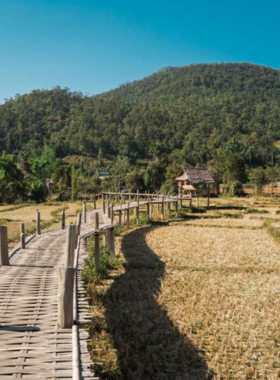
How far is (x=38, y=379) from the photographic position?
366 cm

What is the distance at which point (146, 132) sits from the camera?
77812 millimetres

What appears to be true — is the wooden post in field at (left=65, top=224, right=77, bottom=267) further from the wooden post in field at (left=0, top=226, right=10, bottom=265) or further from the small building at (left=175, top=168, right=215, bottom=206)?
the small building at (left=175, top=168, right=215, bottom=206)

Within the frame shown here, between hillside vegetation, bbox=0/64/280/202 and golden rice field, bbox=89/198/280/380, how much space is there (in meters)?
28.1

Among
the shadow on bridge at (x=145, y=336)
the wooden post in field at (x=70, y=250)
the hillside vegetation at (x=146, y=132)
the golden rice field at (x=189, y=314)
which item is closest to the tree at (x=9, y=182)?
the hillside vegetation at (x=146, y=132)

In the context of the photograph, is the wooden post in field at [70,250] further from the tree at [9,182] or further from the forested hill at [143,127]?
the forested hill at [143,127]

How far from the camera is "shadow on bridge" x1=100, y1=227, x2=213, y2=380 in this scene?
523 centimetres

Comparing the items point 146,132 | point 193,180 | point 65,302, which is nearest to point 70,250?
point 65,302

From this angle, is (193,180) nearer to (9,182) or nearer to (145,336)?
(9,182)

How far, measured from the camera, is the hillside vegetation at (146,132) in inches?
2422

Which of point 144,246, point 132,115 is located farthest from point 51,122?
point 144,246

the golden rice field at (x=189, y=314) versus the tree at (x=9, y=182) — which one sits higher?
the tree at (x=9, y=182)

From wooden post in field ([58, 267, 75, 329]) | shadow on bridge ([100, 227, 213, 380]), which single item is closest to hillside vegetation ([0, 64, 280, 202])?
shadow on bridge ([100, 227, 213, 380])

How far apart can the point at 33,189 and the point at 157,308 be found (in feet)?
96.9

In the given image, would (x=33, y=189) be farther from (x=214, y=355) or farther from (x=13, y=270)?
(x=214, y=355)
